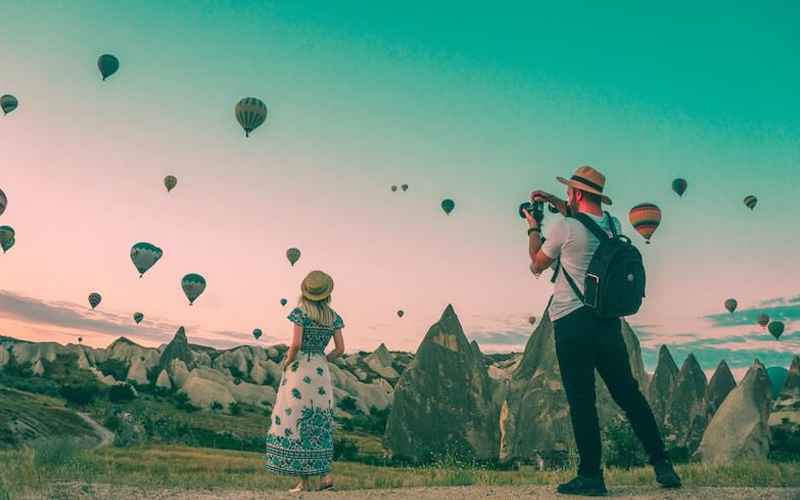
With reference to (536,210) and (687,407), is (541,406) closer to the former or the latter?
(687,407)

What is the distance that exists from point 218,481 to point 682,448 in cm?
5330

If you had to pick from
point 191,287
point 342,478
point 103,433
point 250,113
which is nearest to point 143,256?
point 191,287

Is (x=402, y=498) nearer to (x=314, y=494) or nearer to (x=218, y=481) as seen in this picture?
(x=314, y=494)

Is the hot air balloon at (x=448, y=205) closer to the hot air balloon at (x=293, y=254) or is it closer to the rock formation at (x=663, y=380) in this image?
the hot air balloon at (x=293, y=254)

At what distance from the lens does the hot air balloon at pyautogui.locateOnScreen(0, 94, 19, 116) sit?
4809 cm

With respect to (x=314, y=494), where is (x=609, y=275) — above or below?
above

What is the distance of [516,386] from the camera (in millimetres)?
54625

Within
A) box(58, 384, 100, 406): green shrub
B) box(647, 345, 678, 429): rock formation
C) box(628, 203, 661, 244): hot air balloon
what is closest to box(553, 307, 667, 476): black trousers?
box(628, 203, 661, 244): hot air balloon

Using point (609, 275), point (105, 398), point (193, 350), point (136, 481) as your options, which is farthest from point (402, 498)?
point (193, 350)

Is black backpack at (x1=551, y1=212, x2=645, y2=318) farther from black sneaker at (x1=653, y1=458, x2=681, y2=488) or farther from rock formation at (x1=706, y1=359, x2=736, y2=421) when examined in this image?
rock formation at (x1=706, y1=359, x2=736, y2=421)

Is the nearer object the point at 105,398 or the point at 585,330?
the point at 585,330

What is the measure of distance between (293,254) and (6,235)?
2081cm

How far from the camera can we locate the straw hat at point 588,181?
6129 millimetres

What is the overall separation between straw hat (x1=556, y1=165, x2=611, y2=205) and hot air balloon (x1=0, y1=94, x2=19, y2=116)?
5177 cm
